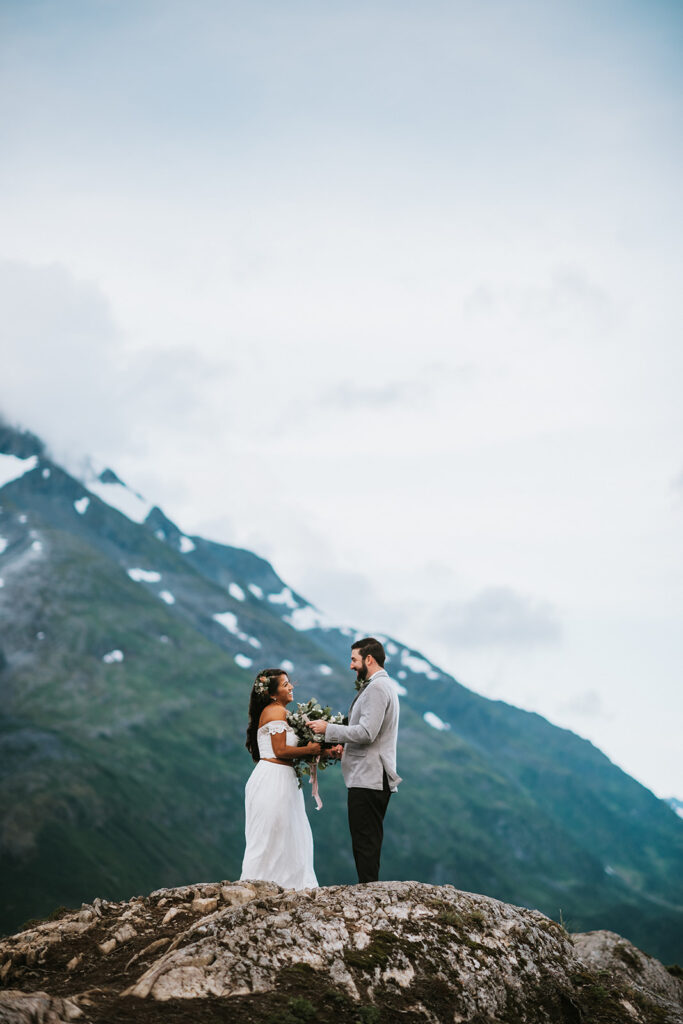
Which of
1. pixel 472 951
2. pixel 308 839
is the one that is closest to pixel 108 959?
pixel 472 951

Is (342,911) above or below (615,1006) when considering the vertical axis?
below

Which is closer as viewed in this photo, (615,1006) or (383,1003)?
(383,1003)

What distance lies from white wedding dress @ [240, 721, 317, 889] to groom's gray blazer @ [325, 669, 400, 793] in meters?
1.99

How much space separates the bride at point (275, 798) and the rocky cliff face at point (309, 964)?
1.88 m

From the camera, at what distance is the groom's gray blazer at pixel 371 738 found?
13.2 meters

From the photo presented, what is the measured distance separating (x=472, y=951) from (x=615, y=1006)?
6.33ft

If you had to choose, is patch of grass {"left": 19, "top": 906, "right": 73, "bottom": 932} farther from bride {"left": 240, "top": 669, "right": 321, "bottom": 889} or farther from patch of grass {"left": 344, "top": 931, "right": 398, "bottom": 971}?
patch of grass {"left": 344, "top": 931, "right": 398, "bottom": 971}

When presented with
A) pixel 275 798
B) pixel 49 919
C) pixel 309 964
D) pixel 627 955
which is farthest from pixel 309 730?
pixel 627 955

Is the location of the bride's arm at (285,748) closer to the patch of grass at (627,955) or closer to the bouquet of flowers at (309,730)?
the bouquet of flowers at (309,730)

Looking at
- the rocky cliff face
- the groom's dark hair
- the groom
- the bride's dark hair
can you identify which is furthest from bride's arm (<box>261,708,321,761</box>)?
the rocky cliff face

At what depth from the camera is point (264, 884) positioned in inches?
510

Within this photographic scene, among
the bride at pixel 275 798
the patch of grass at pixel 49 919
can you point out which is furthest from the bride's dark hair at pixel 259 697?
the patch of grass at pixel 49 919

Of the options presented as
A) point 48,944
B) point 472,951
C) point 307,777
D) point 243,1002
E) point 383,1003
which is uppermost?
point 307,777

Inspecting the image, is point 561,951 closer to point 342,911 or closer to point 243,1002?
point 342,911
